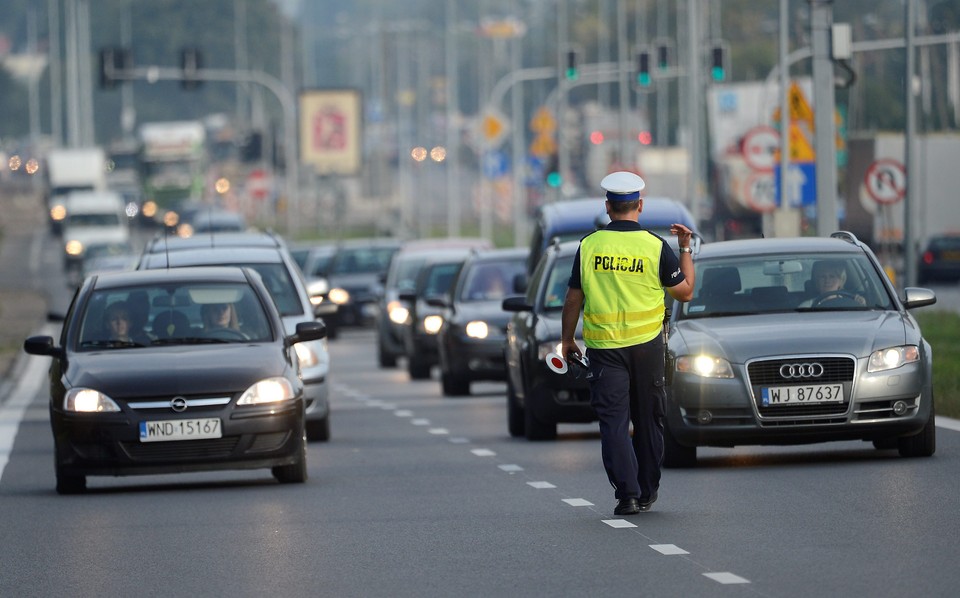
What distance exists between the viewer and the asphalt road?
10461 millimetres

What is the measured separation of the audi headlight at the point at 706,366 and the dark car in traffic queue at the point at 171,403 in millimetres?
2386

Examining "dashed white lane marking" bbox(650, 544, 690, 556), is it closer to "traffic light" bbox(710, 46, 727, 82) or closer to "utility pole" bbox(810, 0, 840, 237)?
"utility pole" bbox(810, 0, 840, 237)

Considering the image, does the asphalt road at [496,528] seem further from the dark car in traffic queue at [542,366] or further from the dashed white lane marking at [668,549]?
the dark car in traffic queue at [542,366]

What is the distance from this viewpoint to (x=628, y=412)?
12.8m

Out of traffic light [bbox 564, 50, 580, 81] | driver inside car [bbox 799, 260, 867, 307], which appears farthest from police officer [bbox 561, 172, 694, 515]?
traffic light [bbox 564, 50, 580, 81]

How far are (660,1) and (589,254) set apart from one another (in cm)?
12377

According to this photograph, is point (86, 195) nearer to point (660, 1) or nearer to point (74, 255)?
point (74, 255)

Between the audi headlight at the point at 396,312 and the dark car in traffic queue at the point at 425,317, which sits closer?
the dark car in traffic queue at the point at 425,317

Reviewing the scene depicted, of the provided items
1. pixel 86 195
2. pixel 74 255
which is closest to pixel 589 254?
pixel 74 255

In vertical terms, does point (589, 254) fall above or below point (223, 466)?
above

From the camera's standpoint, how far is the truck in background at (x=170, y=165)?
102125 millimetres

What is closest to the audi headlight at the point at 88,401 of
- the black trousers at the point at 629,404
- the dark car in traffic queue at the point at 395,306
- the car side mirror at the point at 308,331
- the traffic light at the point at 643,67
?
the car side mirror at the point at 308,331

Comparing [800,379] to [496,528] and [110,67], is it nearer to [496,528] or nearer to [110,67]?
[496,528]

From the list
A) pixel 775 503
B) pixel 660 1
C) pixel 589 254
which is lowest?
pixel 775 503
